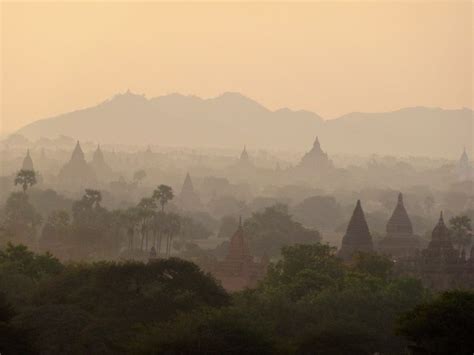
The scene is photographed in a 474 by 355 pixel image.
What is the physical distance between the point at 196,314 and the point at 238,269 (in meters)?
47.9

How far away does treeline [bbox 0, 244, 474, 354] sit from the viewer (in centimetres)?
5997

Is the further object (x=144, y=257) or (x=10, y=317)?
(x=144, y=257)

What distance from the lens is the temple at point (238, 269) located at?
111688mm

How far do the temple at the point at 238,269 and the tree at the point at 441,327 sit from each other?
49719mm

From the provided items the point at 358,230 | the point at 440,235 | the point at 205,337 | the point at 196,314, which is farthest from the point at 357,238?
the point at 205,337

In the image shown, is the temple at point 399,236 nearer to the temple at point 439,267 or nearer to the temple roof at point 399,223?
the temple roof at point 399,223

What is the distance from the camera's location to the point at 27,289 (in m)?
74.9

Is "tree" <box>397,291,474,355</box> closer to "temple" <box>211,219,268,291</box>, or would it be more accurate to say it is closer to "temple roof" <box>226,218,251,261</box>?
"temple" <box>211,219,268,291</box>

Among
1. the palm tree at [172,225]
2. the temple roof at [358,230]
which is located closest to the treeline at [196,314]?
the temple roof at [358,230]

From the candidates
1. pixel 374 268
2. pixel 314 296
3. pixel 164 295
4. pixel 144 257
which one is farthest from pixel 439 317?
pixel 144 257

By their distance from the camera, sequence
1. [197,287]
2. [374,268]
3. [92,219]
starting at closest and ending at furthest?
[197,287]
[374,268]
[92,219]

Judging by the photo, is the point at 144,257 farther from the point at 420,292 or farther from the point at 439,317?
the point at 439,317

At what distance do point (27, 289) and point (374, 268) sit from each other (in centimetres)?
2915

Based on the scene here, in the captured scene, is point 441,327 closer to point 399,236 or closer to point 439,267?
point 439,267
